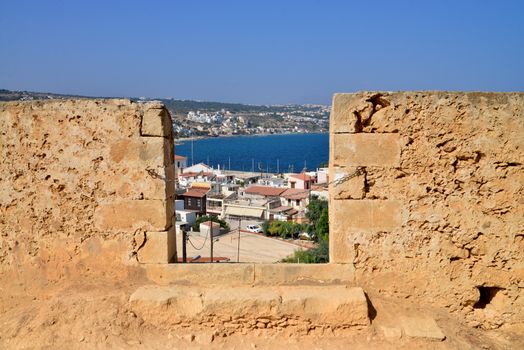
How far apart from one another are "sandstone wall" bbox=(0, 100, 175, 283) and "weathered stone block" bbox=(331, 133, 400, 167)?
1738mm

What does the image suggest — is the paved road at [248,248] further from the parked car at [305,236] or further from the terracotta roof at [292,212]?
the terracotta roof at [292,212]

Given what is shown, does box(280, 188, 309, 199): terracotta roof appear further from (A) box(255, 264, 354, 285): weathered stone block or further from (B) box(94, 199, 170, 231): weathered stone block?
(B) box(94, 199, 170, 231): weathered stone block

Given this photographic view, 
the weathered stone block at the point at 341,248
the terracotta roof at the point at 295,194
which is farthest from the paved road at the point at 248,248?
the weathered stone block at the point at 341,248

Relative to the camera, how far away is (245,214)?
144 feet

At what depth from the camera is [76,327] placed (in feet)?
13.9

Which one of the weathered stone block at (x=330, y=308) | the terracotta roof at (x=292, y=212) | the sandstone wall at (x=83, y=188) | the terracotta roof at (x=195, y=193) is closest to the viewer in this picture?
the weathered stone block at (x=330, y=308)

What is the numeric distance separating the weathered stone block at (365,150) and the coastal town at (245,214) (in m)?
22.1

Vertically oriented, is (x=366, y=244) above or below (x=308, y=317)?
above

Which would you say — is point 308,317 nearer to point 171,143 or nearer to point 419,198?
point 419,198

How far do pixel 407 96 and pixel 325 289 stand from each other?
6.65ft

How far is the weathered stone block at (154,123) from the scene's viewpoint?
181 inches

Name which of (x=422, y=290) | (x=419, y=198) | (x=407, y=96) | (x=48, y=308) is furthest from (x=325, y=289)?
(x=48, y=308)

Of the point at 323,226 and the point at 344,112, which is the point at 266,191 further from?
the point at 344,112

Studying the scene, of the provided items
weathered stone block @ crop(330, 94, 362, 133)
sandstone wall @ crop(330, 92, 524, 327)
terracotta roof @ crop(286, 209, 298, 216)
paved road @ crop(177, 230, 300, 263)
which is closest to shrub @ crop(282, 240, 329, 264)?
paved road @ crop(177, 230, 300, 263)
